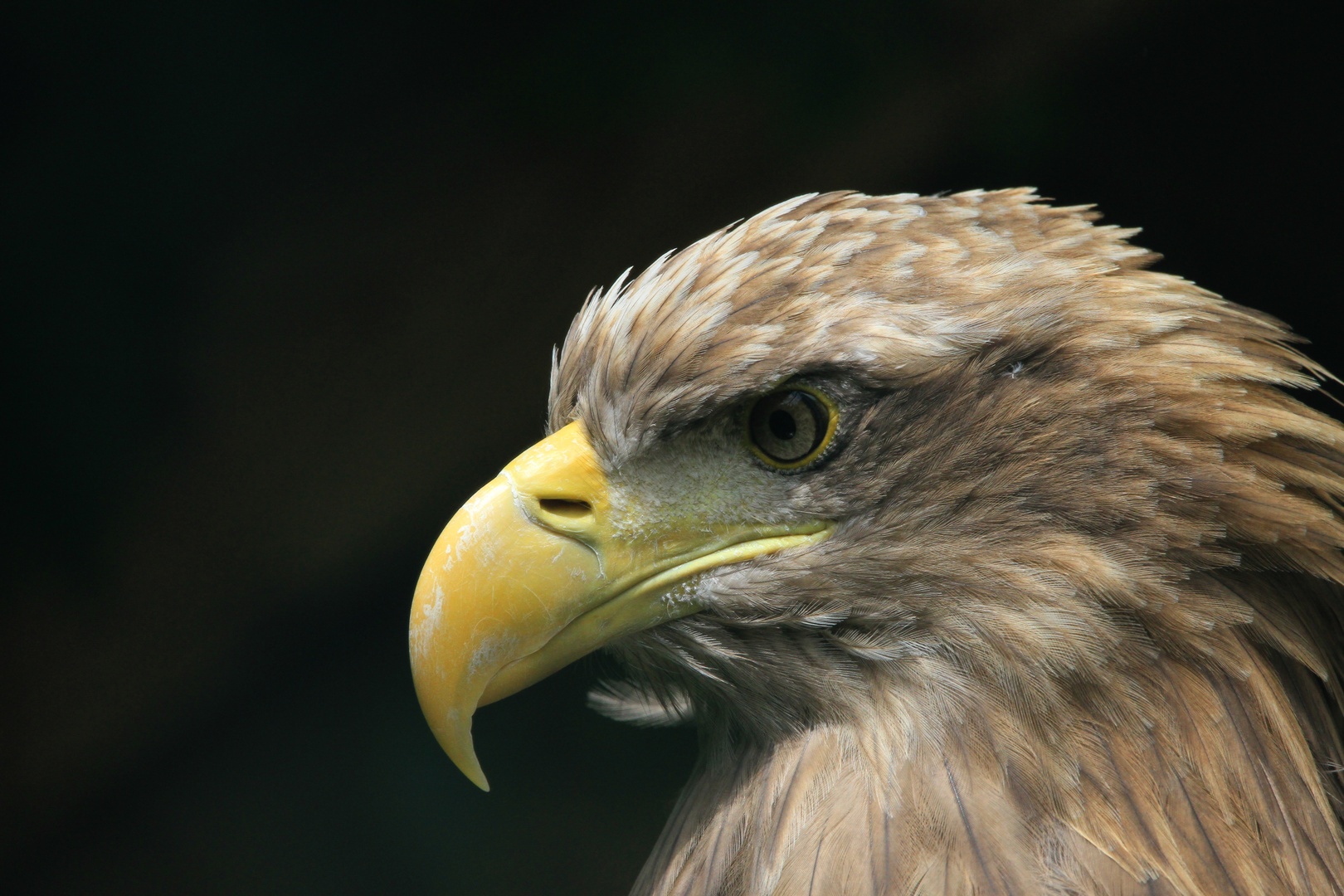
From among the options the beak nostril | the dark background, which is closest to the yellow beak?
the beak nostril

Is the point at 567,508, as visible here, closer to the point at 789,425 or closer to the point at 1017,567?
the point at 789,425

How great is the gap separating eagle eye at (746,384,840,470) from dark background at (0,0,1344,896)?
6.29 feet

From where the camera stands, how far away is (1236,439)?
3.75 feet

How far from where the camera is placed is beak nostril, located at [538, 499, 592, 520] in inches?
49.9

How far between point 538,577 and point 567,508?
0.11 meters

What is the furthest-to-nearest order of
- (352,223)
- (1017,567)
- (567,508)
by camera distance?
1. (352,223)
2. (567,508)
3. (1017,567)

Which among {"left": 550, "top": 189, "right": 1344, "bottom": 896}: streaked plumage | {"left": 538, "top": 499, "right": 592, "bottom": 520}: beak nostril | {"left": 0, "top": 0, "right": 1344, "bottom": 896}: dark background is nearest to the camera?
{"left": 550, "top": 189, "right": 1344, "bottom": 896}: streaked plumage

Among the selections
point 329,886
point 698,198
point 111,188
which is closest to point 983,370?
point 698,198

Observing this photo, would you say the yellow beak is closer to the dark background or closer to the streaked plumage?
the streaked plumage

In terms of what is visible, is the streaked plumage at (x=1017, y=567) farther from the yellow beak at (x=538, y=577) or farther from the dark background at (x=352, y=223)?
the dark background at (x=352, y=223)

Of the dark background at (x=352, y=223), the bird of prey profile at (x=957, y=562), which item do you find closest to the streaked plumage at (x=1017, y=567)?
the bird of prey profile at (x=957, y=562)

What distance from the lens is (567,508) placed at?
128 cm

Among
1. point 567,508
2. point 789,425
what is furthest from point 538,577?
point 789,425

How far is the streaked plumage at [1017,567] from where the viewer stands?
1.14m
